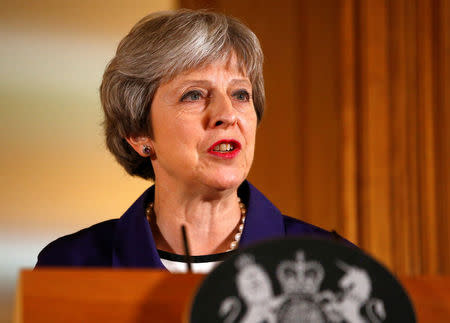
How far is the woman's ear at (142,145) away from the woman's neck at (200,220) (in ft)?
0.37

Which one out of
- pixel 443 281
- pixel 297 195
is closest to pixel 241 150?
pixel 443 281

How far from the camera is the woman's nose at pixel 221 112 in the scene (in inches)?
51.8

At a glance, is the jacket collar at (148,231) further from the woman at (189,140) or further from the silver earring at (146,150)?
the silver earring at (146,150)

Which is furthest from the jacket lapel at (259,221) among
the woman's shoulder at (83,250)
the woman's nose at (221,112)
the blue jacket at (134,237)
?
the woman's shoulder at (83,250)

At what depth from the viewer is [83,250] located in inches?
57.3

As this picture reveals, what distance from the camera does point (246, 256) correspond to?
2.05ft

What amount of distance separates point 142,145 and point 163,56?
229mm

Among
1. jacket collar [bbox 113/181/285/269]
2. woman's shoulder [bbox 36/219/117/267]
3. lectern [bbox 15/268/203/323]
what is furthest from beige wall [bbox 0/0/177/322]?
lectern [bbox 15/268/203/323]

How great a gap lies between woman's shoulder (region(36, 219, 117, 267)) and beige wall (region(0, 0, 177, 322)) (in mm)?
931

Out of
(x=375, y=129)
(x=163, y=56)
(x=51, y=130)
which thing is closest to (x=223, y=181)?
(x=163, y=56)

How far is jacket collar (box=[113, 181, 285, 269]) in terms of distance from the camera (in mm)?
1330

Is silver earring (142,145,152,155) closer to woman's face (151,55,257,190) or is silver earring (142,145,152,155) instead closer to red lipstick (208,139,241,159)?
woman's face (151,55,257,190)

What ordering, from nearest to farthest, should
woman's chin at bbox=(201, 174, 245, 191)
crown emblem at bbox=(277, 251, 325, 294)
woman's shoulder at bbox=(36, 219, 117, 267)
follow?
crown emblem at bbox=(277, 251, 325, 294) → woman's chin at bbox=(201, 174, 245, 191) → woman's shoulder at bbox=(36, 219, 117, 267)

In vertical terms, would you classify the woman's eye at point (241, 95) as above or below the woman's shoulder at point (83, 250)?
above
